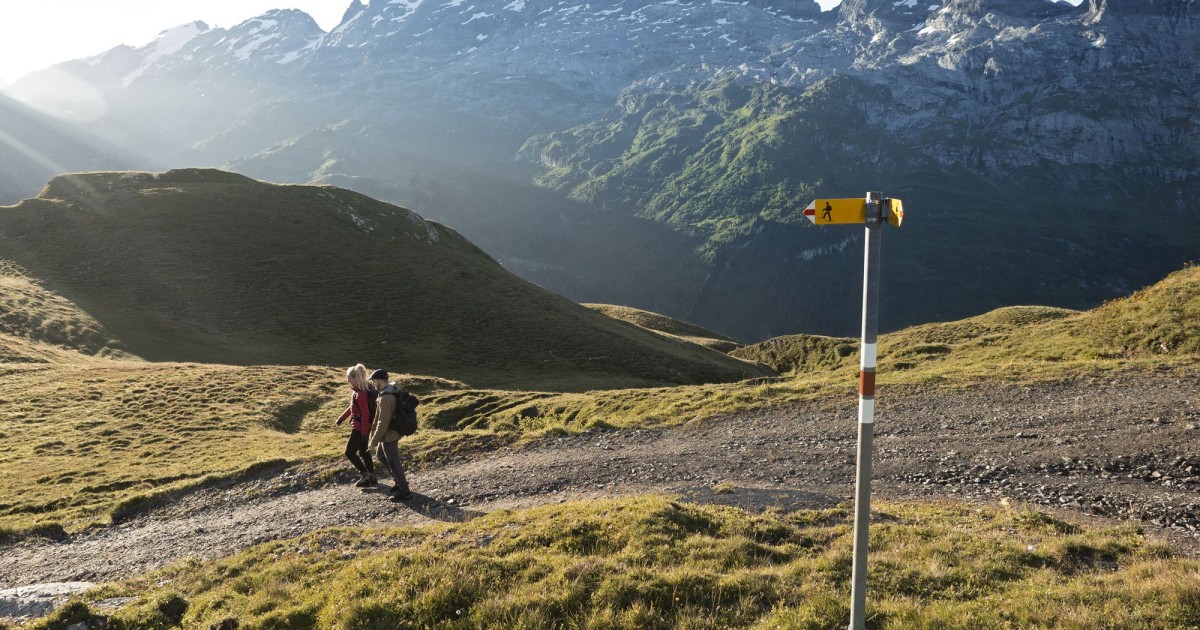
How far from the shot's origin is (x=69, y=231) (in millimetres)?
78438

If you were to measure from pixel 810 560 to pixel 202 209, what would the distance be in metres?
97.8

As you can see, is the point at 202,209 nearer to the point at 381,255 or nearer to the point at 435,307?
the point at 381,255

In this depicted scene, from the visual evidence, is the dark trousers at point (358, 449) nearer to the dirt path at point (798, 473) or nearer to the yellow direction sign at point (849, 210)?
the dirt path at point (798, 473)

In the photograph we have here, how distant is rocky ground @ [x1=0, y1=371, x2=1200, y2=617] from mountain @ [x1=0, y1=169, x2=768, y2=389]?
2683cm

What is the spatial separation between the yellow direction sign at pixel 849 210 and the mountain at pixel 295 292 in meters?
39.9

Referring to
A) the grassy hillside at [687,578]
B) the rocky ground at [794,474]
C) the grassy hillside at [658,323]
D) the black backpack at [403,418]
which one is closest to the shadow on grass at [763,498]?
the rocky ground at [794,474]

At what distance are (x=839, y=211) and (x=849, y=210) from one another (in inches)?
5.1

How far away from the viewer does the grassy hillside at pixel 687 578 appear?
8.98m

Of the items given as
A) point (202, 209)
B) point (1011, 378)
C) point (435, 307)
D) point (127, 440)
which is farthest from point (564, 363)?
point (202, 209)

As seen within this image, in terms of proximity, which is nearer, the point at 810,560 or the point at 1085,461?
the point at 810,560

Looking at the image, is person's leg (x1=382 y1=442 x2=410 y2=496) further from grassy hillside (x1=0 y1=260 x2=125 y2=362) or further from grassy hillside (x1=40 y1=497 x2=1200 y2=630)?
grassy hillside (x1=0 y1=260 x2=125 y2=362)

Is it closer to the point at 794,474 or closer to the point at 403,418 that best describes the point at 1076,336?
the point at 794,474

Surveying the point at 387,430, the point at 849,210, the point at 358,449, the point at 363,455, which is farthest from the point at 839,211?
the point at 363,455

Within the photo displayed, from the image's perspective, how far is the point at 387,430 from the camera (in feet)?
53.8
